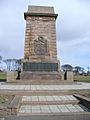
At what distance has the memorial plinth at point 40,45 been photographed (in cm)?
1809

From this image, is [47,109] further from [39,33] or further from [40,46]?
[39,33]

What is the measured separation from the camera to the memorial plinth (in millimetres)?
18094

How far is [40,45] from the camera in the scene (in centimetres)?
1883

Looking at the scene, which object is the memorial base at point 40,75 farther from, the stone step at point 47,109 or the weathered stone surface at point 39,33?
the stone step at point 47,109

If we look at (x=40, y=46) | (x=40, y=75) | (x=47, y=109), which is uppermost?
(x=40, y=46)

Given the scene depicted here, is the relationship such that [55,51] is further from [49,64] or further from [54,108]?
[54,108]

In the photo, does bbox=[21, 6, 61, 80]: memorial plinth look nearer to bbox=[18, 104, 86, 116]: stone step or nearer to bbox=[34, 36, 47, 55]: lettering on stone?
bbox=[34, 36, 47, 55]: lettering on stone

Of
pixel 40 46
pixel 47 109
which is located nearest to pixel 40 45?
pixel 40 46

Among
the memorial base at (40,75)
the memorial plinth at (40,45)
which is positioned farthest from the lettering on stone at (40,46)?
the memorial base at (40,75)

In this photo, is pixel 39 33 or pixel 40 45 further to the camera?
pixel 39 33

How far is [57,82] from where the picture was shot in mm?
17172

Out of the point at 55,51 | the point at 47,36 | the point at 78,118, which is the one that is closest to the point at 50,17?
the point at 47,36

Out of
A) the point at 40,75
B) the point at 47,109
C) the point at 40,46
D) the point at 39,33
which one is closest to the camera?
the point at 47,109

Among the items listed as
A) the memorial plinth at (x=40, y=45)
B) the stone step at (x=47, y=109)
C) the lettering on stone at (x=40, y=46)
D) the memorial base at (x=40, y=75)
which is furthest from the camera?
the lettering on stone at (x=40, y=46)
